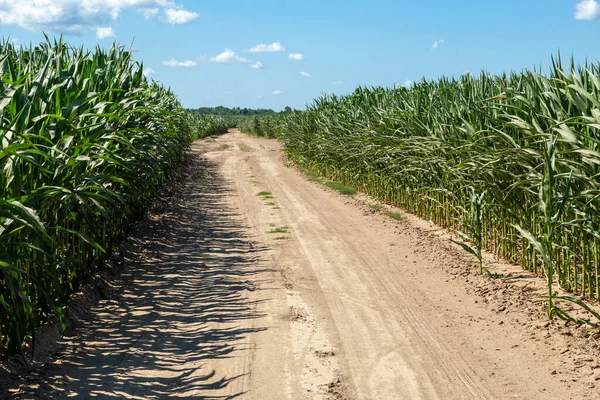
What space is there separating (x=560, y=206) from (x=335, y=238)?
4.86 m

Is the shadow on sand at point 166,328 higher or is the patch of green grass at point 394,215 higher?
the patch of green grass at point 394,215

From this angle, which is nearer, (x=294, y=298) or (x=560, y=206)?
(x=560, y=206)

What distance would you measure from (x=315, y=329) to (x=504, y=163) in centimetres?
282

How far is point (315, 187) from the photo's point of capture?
16.9 meters

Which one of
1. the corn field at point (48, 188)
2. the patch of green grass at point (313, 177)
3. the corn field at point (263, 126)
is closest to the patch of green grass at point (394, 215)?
the corn field at point (48, 188)

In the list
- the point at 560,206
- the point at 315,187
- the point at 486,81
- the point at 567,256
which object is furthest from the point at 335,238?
the point at 315,187

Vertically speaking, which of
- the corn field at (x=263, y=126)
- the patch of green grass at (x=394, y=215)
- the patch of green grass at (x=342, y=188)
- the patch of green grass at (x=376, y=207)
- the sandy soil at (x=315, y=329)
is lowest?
the sandy soil at (x=315, y=329)

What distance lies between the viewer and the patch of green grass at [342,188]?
15355mm

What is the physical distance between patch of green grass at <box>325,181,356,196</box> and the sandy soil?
18.4 feet

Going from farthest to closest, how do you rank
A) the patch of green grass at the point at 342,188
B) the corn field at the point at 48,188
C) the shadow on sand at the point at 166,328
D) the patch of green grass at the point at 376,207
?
the patch of green grass at the point at 342,188 < the patch of green grass at the point at 376,207 < the shadow on sand at the point at 166,328 < the corn field at the point at 48,188

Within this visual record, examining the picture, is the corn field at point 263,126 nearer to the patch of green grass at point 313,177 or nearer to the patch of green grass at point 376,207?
the patch of green grass at point 313,177

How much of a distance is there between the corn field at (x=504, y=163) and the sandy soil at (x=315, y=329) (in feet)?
1.66

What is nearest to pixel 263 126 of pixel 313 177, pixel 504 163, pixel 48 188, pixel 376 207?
pixel 313 177

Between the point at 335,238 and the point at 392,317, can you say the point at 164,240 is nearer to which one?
the point at 335,238
